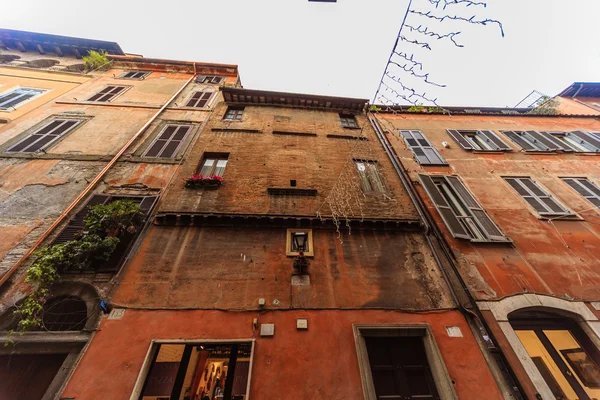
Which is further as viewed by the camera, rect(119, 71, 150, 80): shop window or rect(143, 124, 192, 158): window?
rect(119, 71, 150, 80): shop window

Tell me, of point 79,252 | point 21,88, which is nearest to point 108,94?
point 21,88

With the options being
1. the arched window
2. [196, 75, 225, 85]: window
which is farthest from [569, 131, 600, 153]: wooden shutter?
[196, 75, 225, 85]: window

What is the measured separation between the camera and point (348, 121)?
39.1ft

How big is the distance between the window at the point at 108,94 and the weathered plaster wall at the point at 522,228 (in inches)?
529

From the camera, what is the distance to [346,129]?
36.0ft

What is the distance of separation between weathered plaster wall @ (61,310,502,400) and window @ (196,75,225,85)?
43.2 ft

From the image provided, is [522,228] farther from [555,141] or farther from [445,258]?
[555,141]

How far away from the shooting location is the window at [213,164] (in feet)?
26.3

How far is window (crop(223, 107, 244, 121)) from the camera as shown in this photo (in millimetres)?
10739

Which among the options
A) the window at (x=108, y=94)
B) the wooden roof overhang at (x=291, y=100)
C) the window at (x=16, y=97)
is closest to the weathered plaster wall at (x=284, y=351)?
the wooden roof overhang at (x=291, y=100)

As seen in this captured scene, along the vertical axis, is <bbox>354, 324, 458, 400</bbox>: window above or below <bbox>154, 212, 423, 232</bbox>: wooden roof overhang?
below

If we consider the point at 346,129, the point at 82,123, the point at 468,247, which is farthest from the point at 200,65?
the point at 468,247

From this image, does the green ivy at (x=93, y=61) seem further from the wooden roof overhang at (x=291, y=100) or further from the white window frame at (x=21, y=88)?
the wooden roof overhang at (x=291, y=100)

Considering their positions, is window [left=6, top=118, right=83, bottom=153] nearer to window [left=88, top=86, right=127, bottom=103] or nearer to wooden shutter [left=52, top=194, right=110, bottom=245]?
window [left=88, top=86, right=127, bottom=103]
